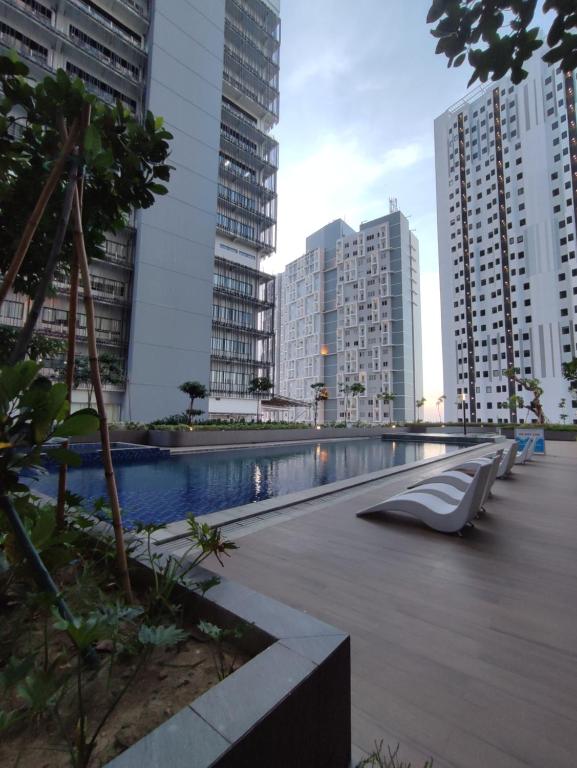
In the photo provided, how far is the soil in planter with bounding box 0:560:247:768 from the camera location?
106cm

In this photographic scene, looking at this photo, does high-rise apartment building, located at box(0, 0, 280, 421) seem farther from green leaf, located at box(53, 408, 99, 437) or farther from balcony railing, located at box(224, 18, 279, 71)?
green leaf, located at box(53, 408, 99, 437)

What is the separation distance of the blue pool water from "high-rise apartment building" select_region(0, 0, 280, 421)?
1336 cm

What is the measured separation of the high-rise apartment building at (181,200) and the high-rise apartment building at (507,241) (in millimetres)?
34958

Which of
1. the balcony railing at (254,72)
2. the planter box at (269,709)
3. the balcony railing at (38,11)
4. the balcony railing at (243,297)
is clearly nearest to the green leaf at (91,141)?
the planter box at (269,709)

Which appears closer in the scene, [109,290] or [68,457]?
[68,457]

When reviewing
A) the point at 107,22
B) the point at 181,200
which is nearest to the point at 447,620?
the point at 181,200

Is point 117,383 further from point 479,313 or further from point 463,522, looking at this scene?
point 479,313

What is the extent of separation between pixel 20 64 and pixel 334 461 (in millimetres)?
13176

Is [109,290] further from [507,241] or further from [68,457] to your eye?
[507,241]

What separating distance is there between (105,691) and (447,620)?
2215mm

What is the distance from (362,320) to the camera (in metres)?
64.4

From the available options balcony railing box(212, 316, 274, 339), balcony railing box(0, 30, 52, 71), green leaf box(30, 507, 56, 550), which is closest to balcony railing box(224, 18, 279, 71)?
balcony railing box(0, 30, 52, 71)

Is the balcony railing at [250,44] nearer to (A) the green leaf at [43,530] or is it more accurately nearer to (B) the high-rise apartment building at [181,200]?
(B) the high-rise apartment building at [181,200]

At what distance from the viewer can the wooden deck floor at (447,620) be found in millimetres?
1596
